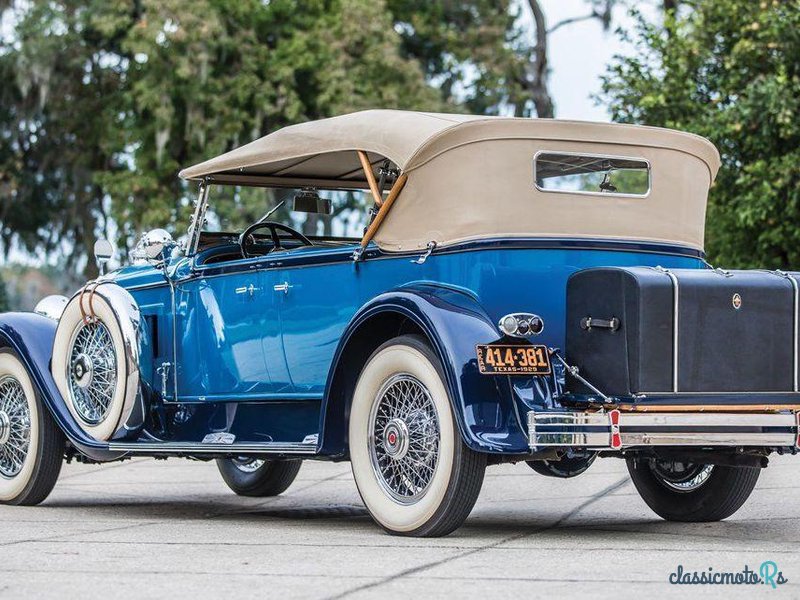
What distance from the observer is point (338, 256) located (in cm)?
692

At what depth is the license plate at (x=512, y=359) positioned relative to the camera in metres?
5.85

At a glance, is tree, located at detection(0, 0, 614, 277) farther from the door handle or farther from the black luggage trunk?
the black luggage trunk

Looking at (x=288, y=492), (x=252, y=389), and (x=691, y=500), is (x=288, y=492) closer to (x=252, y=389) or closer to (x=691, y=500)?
(x=252, y=389)

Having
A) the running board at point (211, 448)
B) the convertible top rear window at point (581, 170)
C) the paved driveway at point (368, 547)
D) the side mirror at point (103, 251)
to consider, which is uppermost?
the convertible top rear window at point (581, 170)

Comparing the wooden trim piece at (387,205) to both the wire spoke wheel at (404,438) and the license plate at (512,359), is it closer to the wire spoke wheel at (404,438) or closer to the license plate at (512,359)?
the wire spoke wheel at (404,438)

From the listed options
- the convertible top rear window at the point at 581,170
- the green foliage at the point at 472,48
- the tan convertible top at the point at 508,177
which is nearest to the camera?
the tan convertible top at the point at 508,177

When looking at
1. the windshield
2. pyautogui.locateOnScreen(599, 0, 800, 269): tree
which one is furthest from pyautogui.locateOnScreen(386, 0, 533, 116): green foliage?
the windshield

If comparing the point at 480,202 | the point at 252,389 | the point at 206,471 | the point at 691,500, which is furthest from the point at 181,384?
the point at 206,471

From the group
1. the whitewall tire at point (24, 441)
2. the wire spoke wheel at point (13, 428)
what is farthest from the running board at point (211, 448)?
the wire spoke wheel at point (13, 428)

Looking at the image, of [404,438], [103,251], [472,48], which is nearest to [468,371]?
[404,438]

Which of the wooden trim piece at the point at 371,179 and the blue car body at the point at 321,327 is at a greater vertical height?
the wooden trim piece at the point at 371,179

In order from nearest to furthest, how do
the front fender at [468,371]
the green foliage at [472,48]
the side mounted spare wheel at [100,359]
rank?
the front fender at [468,371] < the side mounted spare wheel at [100,359] < the green foliage at [472,48]

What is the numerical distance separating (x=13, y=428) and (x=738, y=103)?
1111 centimetres

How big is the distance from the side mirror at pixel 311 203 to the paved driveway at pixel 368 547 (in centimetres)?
181
